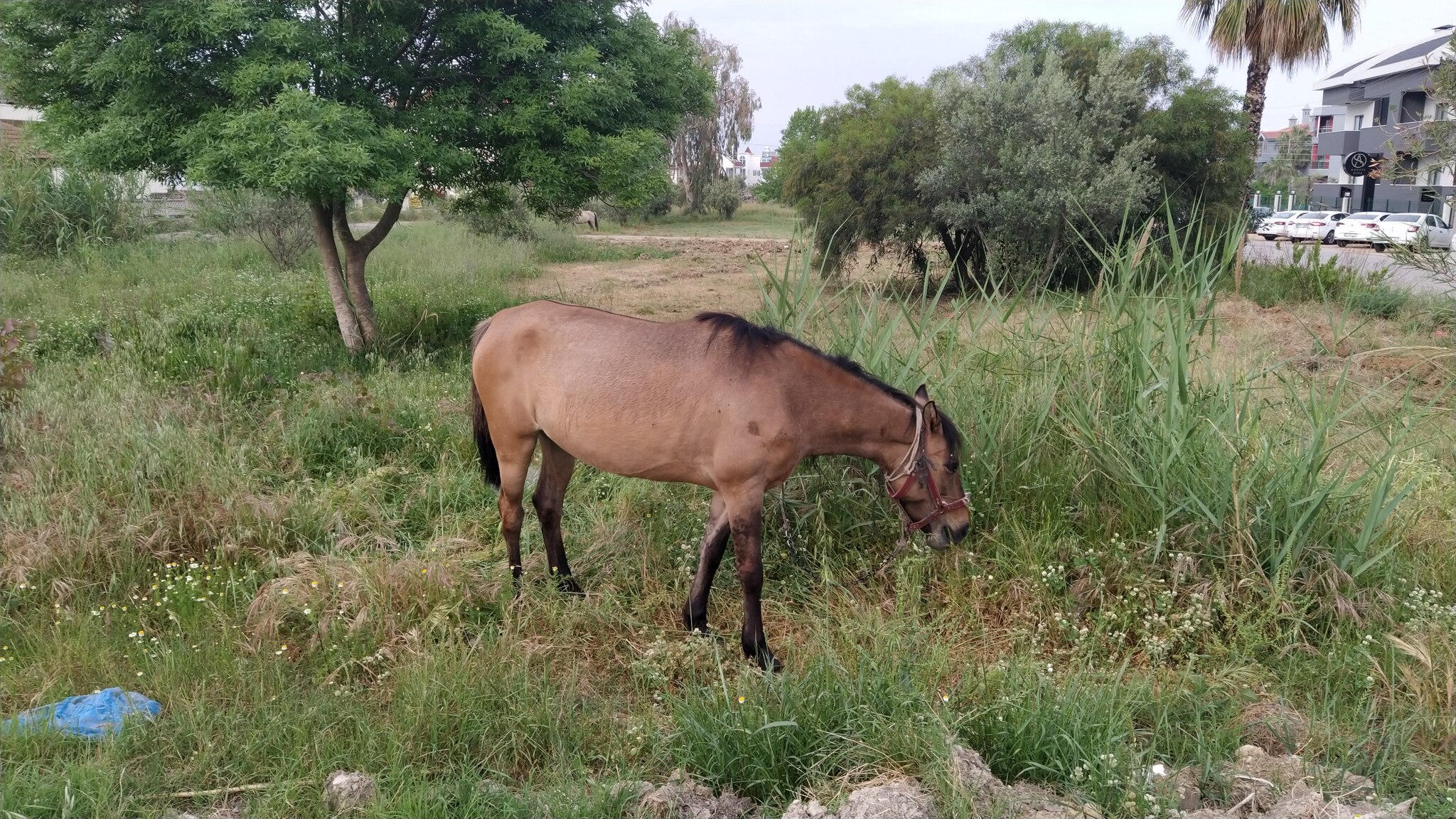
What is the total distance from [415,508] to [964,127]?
10.9m

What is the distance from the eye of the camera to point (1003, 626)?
4117mm

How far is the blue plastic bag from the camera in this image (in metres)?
3.15

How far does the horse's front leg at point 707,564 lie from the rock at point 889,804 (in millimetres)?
1420

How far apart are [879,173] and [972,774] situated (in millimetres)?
12959

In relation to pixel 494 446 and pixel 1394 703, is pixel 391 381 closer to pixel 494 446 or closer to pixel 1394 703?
pixel 494 446

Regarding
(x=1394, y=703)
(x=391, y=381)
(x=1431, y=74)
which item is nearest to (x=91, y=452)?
(x=391, y=381)

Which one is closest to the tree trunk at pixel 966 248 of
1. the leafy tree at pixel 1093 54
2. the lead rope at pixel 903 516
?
the leafy tree at pixel 1093 54

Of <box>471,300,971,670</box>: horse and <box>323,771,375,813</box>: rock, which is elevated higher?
<box>471,300,971,670</box>: horse

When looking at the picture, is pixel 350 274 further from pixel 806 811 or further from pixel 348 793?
pixel 806 811

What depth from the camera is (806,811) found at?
9.21 ft

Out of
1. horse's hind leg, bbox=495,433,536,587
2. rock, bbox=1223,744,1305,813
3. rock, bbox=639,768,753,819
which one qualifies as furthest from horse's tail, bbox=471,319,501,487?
rock, bbox=1223,744,1305,813

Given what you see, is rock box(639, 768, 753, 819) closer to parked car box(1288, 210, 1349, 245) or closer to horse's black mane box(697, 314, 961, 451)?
horse's black mane box(697, 314, 961, 451)

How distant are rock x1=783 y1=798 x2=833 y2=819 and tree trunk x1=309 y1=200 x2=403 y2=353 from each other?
7.50 metres

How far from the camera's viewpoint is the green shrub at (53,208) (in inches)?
547
